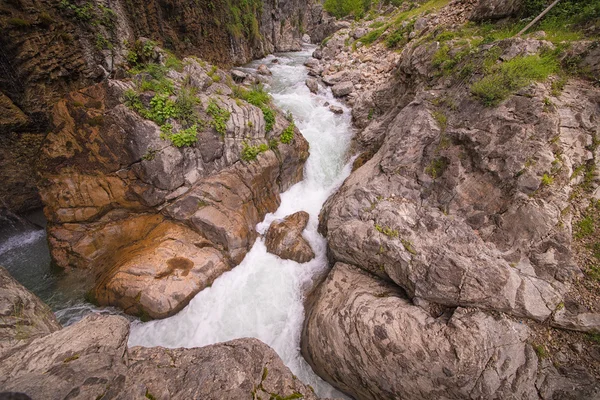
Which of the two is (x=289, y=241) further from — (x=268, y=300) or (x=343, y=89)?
(x=343, y=89)

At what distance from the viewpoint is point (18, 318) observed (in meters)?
3.75

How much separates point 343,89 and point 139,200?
13.0m

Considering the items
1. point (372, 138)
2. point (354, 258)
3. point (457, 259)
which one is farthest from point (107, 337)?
point (372, 138)

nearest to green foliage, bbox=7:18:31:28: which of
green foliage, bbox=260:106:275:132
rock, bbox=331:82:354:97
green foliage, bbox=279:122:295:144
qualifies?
green foliage, bbox=260:106:275:132

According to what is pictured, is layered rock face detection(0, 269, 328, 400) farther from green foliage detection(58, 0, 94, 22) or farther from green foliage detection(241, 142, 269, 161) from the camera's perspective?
green foliage detection(58, 0, 94, 22)

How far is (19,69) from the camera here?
6539 millimetres

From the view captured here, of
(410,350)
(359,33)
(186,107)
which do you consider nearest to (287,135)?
(186,107)

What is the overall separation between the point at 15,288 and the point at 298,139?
→ 30.4 ft

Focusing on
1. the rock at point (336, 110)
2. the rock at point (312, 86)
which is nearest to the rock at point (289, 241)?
the rock at point (336, 110)

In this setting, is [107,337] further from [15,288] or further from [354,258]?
[354,258]

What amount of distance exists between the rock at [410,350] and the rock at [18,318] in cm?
539

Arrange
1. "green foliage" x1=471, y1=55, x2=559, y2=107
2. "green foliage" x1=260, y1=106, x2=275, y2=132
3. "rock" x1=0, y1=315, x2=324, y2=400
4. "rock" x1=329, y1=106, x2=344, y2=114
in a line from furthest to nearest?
"rock" x1=329, y1=106, x2=344, y2=114
"green foliage" x1=260, y1=106, x2=275, y2=132
"green foliage" x1=471, y1=55, x2=559, y2=107
"rock" x1=0, y1=315, x2=324, y2=400

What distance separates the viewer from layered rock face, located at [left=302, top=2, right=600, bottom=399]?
4.29 meters

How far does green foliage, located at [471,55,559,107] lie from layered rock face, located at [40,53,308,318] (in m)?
8.16
